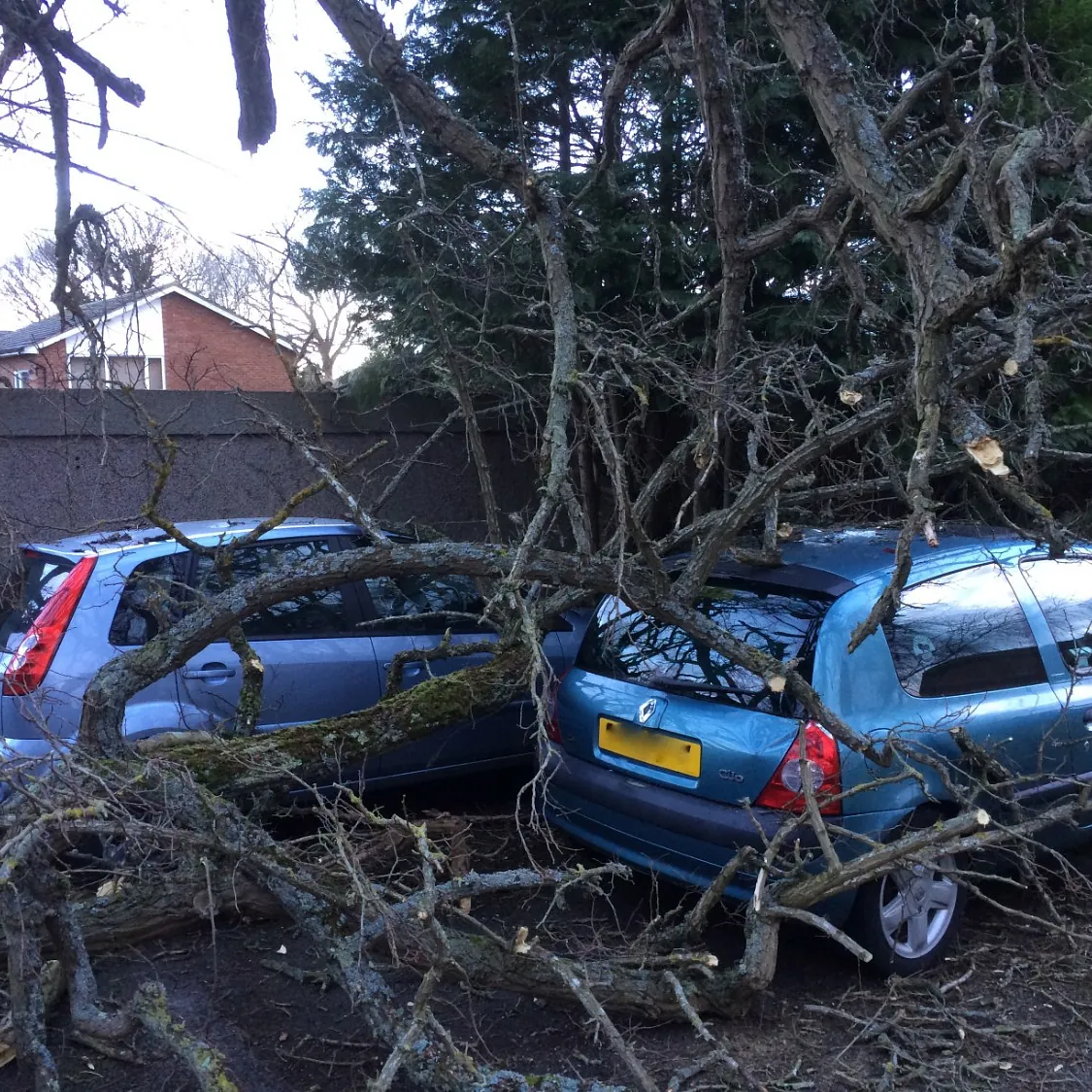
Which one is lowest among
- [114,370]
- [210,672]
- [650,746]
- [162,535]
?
[650,746]

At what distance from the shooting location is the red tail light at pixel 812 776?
3.53m

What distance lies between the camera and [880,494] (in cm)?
606

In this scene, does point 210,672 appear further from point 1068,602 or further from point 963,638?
point 1068,602

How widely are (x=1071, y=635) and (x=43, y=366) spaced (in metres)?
5.69

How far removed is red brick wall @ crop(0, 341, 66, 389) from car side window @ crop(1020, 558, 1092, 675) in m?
5.31

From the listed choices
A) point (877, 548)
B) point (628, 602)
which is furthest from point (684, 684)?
point (877, 548)

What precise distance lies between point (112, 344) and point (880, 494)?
4102 mm

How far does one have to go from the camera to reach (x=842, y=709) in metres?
3.66

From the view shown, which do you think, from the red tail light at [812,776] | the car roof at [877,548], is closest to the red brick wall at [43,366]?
the car roof at [877,548]

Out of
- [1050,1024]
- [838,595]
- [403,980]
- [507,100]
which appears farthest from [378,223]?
[1050,1024]

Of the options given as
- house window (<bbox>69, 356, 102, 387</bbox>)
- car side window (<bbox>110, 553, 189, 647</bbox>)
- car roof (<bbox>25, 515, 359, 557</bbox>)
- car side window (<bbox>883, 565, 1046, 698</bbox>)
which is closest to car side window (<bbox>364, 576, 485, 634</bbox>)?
car roof (<bbox>25, 515, 359, 557</bbox>)

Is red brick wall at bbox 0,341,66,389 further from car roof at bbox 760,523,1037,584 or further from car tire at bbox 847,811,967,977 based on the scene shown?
car tire at bbox 847,811,967,977

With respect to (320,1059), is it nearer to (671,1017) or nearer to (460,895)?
(460,895)

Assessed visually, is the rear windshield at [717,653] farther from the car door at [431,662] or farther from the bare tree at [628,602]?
the car door at [431,662]
